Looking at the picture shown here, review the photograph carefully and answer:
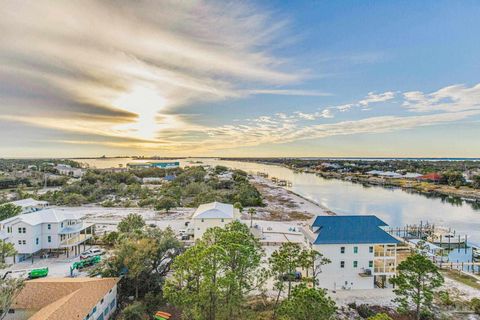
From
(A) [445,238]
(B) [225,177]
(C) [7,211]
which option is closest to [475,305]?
(A) [445,238]

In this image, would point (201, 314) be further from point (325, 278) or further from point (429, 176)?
point (429, 176)

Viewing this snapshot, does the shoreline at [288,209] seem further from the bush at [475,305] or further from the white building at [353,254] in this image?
the bush at [475,305]

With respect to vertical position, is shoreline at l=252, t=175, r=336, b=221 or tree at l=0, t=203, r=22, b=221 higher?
tree at l=0, t=203, r=22, b=221

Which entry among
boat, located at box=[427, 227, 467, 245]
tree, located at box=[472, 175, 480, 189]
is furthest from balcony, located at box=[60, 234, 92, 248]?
tree, located at box=[472, 175, 480, 189]

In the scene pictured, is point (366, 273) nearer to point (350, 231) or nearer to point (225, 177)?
point (350, 231)

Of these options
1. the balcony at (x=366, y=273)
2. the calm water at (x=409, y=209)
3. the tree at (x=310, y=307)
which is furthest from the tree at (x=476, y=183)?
the tree at (x=310, y=307)

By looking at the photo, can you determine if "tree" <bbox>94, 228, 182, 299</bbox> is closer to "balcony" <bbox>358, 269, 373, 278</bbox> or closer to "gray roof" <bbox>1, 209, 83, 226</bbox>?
"gray roof" <bbox>1, 209, 83, 226</bbox>
